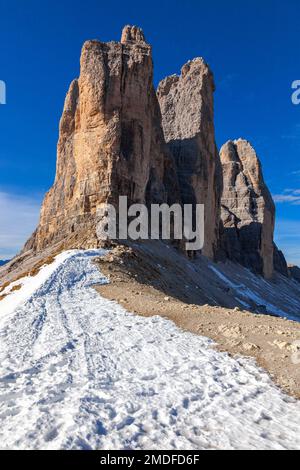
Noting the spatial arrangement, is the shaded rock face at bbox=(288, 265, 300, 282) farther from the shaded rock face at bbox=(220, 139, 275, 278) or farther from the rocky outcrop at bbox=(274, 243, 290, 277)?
the shaded rock face at bbox=(220, 139, 275, 278)

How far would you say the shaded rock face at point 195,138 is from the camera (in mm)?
69938

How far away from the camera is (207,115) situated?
7638cm

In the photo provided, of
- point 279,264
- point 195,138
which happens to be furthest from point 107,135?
point 279,264

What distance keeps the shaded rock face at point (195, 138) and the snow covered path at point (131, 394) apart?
186 ft

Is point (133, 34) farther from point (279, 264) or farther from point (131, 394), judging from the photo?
point (279, 264)

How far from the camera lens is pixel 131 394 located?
6.99 metres

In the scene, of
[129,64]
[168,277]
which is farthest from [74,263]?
[129,64]

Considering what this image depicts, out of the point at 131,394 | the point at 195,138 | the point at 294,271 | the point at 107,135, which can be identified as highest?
the point at 195,138

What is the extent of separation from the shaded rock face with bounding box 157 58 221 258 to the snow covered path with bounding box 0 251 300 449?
56.8 m

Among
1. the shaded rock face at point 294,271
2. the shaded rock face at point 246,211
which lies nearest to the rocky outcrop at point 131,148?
the shaded rock face at point 246,211

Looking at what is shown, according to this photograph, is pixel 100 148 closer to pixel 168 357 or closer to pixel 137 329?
pixel 137 329

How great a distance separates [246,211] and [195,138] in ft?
128

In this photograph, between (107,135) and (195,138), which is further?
(195,138)

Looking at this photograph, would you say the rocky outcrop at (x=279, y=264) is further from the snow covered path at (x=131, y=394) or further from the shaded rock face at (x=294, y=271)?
the snow covered path at (x=131, y=394)
